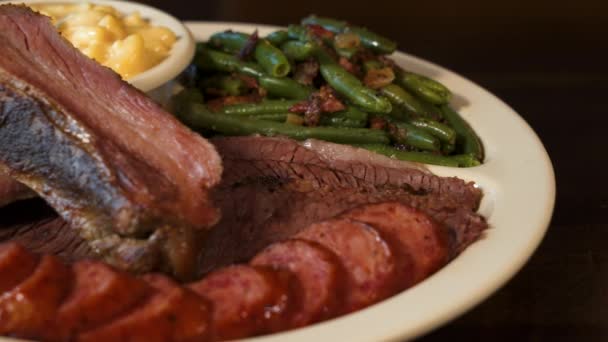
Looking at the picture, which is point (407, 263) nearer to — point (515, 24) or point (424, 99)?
point (424, 99)

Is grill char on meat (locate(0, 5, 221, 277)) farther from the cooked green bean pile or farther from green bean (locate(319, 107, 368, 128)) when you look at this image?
green bean (locate(319, 107, 368, 128))

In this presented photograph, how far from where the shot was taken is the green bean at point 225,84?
4.40m

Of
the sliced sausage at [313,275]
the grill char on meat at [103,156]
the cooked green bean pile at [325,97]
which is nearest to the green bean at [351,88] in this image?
the cooked green bean pile at [325,97]

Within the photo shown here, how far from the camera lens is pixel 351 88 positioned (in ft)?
13.7

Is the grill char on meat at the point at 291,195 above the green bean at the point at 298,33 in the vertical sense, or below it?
below

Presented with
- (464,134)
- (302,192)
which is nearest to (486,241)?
(302,192)

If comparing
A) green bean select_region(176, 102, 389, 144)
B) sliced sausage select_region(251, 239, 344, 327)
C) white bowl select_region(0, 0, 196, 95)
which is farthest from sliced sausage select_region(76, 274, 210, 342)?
white bowl select_region(0, 0, 196, 95)

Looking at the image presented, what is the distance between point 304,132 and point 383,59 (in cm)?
Answer: 91

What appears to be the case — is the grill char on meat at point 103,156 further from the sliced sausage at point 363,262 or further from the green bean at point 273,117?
the green bean at point 273,117

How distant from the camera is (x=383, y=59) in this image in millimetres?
4602

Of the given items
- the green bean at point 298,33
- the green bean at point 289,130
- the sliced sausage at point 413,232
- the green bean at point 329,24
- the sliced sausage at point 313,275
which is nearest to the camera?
the sliced sausage at point 313,275

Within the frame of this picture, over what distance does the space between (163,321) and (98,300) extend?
21cm

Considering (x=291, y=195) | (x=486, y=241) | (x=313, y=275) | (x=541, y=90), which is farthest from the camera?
(x=541, y=90)

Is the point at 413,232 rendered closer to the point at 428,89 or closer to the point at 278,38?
the point at 428,89
